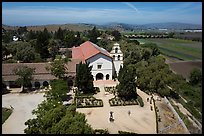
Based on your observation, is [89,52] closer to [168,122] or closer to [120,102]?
[120,102]

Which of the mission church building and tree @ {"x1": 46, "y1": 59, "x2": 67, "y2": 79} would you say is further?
the mission church building

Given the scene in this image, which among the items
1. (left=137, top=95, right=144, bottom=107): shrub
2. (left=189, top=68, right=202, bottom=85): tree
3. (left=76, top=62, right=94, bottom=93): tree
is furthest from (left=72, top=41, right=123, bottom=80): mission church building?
(left=189, top=68, right=202, bottom=85): tree

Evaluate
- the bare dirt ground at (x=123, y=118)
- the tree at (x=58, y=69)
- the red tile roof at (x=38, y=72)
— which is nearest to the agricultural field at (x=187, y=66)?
the bare dirt ground at (x=123, y=118)

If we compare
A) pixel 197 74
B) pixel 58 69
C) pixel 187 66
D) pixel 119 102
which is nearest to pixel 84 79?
pixel 58 69

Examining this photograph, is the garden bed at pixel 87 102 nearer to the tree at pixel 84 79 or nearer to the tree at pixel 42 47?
the tree at pixel 84 79

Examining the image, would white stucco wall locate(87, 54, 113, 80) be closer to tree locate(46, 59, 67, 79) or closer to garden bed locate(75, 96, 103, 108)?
tree locate(46, 59, 67, 79)

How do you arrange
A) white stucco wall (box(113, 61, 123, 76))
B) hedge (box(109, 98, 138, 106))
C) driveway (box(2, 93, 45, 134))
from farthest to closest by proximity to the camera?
white stucco wall (box(113, 61, 123, 76)) → hedge (box(109, 98, 138, 106)) → driveway (box(2, 93, 45, 134))

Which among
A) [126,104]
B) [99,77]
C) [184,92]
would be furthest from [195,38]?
[99,77]
